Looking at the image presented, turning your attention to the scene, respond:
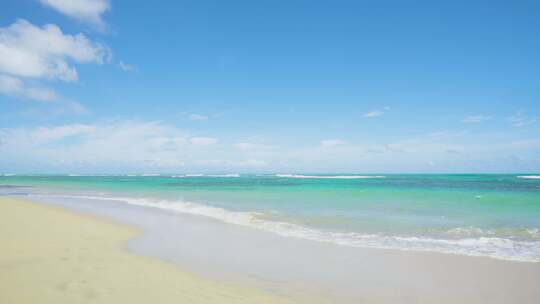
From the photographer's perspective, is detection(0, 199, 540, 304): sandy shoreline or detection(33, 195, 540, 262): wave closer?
detection(0, 199, 540, 304): sandy shoreline

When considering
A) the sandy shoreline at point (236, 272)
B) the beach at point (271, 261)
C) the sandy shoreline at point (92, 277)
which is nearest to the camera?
the sandy shoreline at point (92, 277)

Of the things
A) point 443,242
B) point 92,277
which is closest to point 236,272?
point 92,277

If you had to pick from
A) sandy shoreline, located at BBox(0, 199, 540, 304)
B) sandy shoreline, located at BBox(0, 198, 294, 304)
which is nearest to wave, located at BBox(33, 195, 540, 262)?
sandy shoreline, located at BBox(0, 199, 540, 304)

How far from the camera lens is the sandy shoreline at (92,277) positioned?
4695 millimetres

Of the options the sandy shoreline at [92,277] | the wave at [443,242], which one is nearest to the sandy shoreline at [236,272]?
the sandy shoreline at [92,277]

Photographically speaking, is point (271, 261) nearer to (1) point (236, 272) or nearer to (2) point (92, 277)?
(1) point (236, 272)

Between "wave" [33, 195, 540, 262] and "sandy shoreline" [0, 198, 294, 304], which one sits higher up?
"sandy shoreline" [0, 198, 294, 304]

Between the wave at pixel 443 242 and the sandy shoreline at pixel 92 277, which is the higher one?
the sandy shoreline at pixel 92 277

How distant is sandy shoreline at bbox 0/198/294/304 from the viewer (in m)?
4.70

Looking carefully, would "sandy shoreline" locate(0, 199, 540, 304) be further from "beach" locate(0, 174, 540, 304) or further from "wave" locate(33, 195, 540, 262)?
"wave" locate(33, 195, 540, 262)

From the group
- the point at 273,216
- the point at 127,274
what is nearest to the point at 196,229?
the point at 273,216

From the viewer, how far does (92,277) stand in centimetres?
549

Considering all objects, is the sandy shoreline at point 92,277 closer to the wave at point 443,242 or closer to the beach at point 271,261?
the beach at point 271,261

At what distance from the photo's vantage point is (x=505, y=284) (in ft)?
18.7
